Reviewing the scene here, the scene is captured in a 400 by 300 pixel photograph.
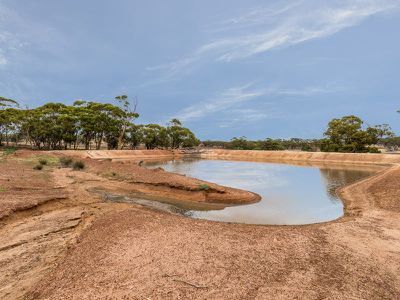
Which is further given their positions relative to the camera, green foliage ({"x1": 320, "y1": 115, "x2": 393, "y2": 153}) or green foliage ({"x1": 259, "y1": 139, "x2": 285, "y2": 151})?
green foliage ({"x1": 259, "y1": 139, "x2": 285, "y2": 151})

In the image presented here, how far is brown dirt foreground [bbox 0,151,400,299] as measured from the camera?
5.99 metres

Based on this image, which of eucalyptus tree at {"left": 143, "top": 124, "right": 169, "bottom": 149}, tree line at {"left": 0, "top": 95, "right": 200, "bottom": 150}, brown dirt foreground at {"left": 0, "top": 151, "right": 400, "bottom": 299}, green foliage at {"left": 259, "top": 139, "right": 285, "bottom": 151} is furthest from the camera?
green foliage at {"left": 259, "top": 139, "right": 285, "bottom": 151}

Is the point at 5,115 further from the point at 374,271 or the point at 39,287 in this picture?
the point at 374,271

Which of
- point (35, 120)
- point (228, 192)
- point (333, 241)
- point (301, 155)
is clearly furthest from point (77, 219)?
point (301, 155)

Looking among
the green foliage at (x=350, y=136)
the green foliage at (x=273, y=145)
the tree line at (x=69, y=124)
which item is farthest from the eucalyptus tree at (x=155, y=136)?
the green foliage at (x=350, y=136)

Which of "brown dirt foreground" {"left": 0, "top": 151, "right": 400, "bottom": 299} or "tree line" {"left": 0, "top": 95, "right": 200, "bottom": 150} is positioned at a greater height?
"tree line" {"left": 0, "top": 95, "right": 200, "bottom": 150}

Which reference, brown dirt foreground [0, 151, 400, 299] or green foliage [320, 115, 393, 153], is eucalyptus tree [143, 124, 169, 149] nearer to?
green foliage [320, 115, 393, 153]

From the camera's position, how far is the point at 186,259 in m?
7.40

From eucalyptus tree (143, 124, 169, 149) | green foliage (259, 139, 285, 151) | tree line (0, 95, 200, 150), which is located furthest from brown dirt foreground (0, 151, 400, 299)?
green foliage (259, 139, 285, 151)

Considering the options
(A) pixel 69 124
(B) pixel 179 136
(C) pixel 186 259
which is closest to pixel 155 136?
(B) pixel 179 136

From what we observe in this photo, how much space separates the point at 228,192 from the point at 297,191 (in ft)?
26.1

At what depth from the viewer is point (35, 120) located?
2482 inches

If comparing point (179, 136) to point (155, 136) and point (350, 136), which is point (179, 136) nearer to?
point (155, 136)

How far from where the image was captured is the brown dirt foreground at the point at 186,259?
19.6ft
